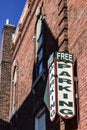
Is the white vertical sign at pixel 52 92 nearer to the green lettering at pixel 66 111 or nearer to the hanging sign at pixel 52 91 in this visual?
the hanging sign at pixel 52 91

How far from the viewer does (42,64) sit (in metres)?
13.4

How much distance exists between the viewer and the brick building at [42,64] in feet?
30.2

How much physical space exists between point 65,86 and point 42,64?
4169 mm

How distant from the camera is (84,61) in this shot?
909 centimetres

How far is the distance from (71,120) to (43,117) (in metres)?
3.19

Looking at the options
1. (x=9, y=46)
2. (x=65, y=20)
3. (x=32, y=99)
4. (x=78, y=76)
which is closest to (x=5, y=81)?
(x=9, y=46)

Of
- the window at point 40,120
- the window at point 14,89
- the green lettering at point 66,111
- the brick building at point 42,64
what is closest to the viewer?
the green lettering at point 66,111

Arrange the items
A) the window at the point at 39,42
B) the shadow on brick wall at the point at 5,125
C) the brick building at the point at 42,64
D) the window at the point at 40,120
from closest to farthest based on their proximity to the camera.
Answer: the brick building at the point at 42,64 < the window at the point at 40,120 < the window at the point at 39,42 < the shadow on brick wall at the point at 5,125

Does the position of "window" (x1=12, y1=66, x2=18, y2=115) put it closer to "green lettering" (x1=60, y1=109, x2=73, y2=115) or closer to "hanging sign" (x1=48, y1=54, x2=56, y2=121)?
"hanging sign" (x1=48, y1=54, x2=56, y2=121)

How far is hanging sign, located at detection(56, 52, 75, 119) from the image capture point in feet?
29.6

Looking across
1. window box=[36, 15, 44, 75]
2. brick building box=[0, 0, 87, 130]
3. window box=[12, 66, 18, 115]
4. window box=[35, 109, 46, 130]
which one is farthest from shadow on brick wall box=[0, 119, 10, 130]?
window box=[35, 109, 46, 130]

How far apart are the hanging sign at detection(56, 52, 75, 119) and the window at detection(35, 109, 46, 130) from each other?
3.31 meters

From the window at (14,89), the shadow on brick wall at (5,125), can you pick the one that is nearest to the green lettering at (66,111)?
the window at (14,89)

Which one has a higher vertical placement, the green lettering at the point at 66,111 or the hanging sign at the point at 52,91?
the hanging sign at the point at 52,91
